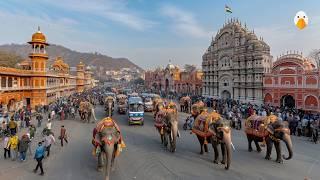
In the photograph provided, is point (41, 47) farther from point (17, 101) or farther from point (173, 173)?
point (173, 173)

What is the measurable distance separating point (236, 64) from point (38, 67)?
1230 inches

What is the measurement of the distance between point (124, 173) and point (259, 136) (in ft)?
24.4

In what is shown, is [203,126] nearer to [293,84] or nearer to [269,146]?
[269,146]

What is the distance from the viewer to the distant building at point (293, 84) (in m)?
30.6

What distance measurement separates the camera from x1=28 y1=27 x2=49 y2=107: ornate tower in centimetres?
3638

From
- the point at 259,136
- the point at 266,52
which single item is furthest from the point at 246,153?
the point at 266,52

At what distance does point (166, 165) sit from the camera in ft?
40.4

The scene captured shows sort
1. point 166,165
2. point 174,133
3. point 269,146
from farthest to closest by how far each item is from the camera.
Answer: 1. point 174,133
2. point 269,146
3. point 166,165

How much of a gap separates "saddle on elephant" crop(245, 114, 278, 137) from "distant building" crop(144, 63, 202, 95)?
161 ft

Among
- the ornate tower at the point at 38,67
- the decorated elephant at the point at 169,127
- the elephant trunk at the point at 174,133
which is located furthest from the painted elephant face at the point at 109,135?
the ornate tower at the point at 38,67

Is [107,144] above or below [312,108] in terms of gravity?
below

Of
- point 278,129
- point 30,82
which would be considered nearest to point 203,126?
point 278,129

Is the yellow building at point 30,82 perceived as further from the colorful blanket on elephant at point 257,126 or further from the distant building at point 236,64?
the distant building at point 236,64

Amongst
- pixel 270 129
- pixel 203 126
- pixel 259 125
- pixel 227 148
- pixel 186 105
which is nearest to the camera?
pixel 227 148
